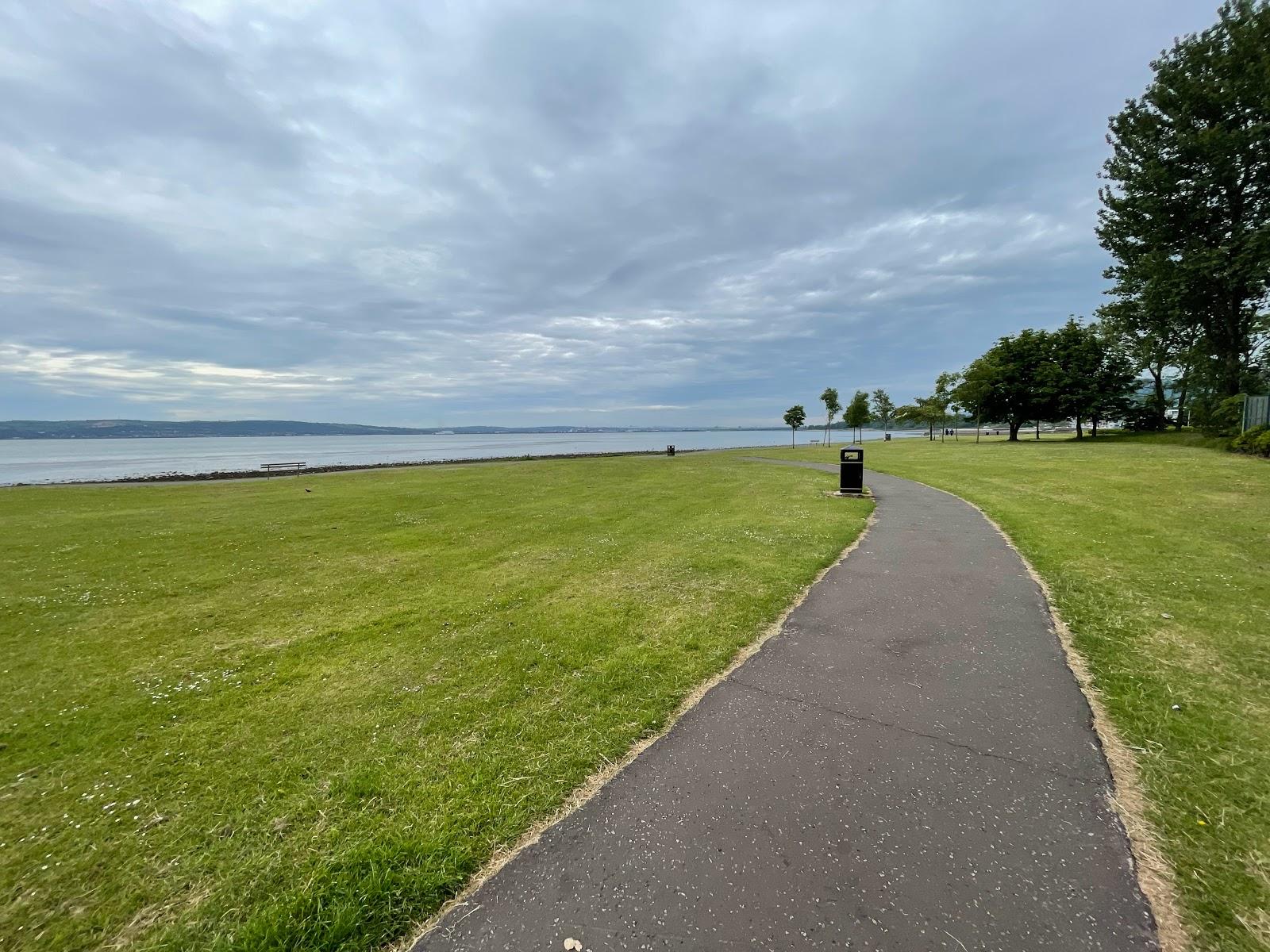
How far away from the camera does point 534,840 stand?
280 centimetres

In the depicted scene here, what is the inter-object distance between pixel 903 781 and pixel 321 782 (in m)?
3.95

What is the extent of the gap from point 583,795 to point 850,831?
162cm

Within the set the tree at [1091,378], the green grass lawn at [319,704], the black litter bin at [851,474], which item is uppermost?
the tree at [1091,378]

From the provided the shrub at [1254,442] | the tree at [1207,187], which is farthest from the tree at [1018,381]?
the shrub at [1254,442]

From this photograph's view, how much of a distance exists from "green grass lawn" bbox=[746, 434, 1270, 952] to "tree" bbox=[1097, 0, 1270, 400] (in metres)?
25.1

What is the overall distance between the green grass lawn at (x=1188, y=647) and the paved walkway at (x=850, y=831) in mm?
325

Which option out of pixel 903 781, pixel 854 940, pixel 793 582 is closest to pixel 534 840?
pixel 854 940

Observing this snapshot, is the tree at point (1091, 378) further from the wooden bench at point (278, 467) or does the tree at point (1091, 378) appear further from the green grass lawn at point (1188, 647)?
the wooden bench at point (278, 467)

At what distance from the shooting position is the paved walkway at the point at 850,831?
225cm

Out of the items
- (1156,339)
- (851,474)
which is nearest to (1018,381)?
(1156,339)

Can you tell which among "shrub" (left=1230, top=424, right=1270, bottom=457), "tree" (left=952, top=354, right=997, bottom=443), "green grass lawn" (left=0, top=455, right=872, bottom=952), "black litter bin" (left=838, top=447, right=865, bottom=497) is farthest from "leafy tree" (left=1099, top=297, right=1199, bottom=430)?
"green grass lawn" (left=0, top=455, right=872, bottom=952)

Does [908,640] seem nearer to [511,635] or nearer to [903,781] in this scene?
→ [903,781]

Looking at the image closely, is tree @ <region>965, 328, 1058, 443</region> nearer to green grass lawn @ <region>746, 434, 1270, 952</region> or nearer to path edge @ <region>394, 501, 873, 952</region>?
green grass lawn @ <region>746, 434, 1270, 952</region>

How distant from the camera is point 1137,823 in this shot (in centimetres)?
277
